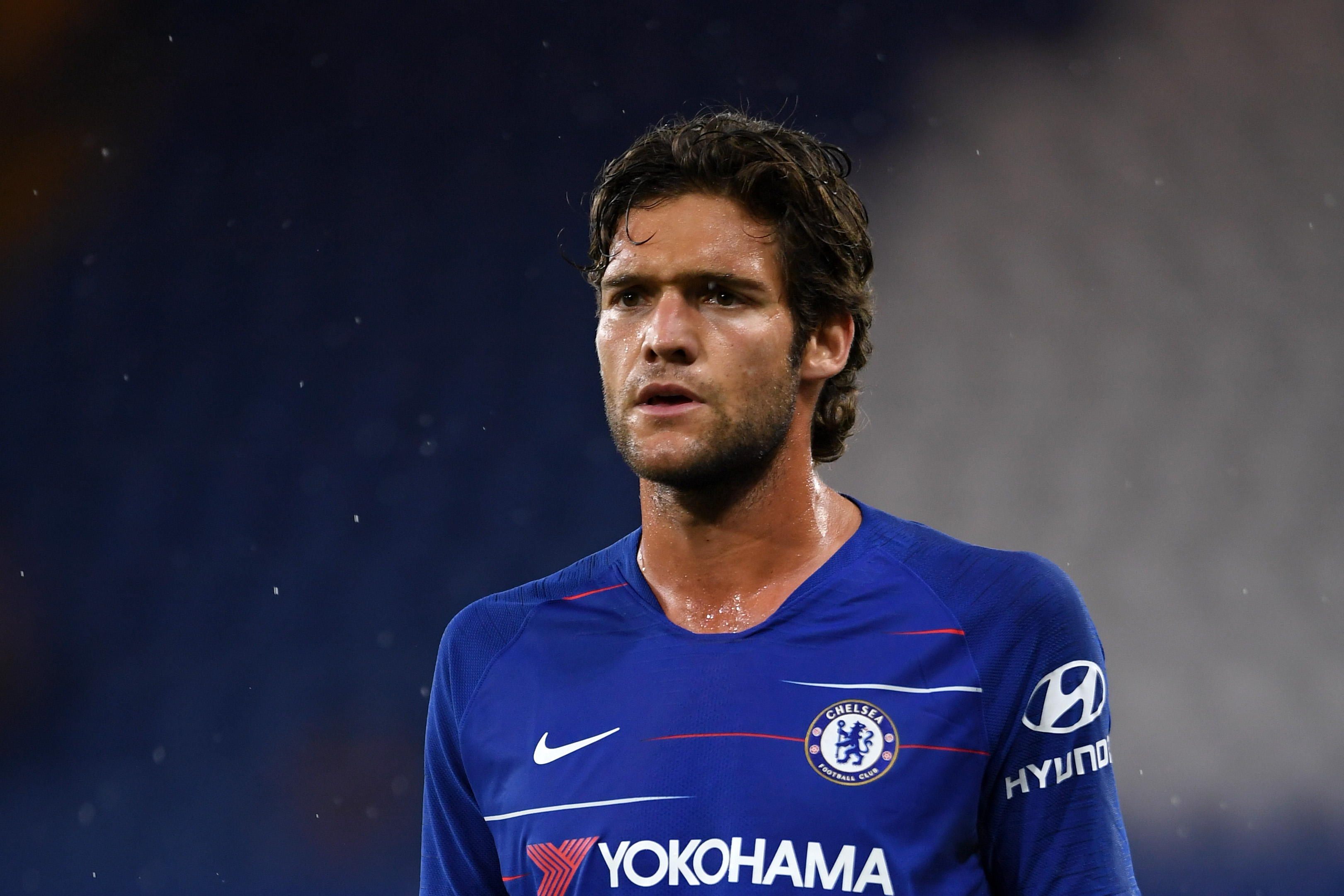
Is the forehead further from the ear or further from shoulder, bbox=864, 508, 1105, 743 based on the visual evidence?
shoulder, bbox=864, 508, 1105, 743

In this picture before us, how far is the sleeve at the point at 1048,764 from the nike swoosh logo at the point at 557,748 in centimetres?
48

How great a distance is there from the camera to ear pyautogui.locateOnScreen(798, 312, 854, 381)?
178 cm

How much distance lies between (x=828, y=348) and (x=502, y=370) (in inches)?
115

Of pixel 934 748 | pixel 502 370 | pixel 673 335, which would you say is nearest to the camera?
pixel 934 748

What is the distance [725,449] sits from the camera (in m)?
1.61

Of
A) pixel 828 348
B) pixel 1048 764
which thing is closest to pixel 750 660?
pixel 1048 764

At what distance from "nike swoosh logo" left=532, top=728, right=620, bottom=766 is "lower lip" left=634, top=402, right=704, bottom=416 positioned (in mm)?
405

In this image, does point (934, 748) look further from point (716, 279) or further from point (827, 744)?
point (716, 279)

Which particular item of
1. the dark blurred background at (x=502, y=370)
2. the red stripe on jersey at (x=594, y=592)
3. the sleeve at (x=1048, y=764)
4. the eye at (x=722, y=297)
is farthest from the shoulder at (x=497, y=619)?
the dark blurred background at (x=502, y=370)

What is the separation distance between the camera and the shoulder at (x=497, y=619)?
5.88 feet

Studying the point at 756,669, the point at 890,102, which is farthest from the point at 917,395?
the point at 756,669

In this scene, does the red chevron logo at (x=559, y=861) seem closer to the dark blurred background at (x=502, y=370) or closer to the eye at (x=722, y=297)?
the eye at (x=722, y=297)

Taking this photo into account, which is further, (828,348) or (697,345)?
(828,348)

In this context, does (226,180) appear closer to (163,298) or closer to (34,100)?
(163,298)
